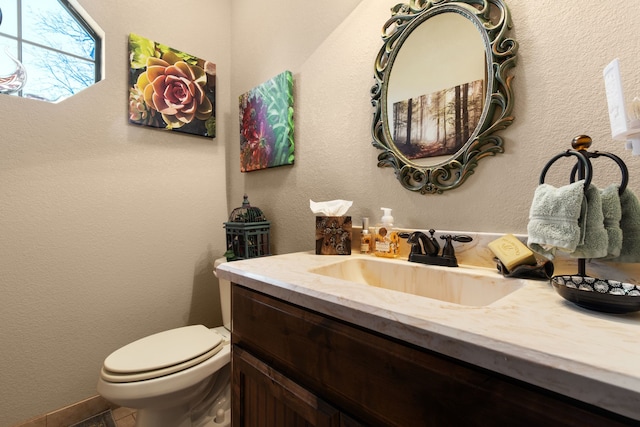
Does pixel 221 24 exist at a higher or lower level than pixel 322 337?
higher

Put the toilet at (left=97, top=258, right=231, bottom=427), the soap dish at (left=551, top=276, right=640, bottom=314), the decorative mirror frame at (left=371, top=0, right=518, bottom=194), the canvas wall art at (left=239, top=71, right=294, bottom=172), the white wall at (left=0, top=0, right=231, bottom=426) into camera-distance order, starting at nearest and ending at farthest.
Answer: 1. the soap dish at (left=551, top=276, right=640, bottom=314)
2. the decorative mirror frame at (left=371, top=0, right=518, bottom=194)
3. the toilet at (left=97, top=258, right=231, bottom=427)
4. the white wall at (left=0, top=0, right=231, bottom=426)
5. the canvas wall art at (left=239, top=71, right=294, bottom=172)

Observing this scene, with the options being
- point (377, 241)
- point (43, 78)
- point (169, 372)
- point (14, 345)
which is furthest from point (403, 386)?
point (43, 78)

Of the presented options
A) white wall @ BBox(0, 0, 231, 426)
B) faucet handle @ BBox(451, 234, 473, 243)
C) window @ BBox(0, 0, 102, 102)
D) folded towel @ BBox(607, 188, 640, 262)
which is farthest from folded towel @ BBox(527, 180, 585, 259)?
window @ BBox(0, 0, 102, 102)

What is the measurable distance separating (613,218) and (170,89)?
1.89 meters

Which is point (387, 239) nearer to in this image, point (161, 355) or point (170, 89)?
point (161, 355)

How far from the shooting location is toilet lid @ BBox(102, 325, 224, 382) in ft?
3.09

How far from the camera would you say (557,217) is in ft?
1.70

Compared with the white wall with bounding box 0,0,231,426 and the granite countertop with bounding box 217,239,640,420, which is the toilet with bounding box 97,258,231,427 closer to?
the white wall with bounding box 0,0,231,426

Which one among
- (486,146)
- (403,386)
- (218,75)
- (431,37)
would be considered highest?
(218,75)

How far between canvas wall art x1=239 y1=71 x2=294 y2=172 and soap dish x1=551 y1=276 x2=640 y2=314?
3.70 feet

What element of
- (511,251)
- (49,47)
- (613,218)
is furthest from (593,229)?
(49,47)

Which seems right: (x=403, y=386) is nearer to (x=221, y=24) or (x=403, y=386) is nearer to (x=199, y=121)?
(x=199, y=121)

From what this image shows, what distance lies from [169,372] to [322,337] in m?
0.77

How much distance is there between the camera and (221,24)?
1758 millimetres
